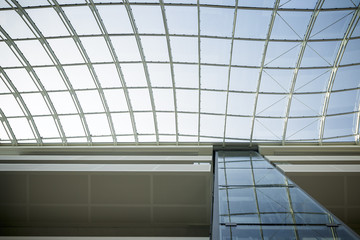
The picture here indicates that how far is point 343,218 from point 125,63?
21182 millimetres

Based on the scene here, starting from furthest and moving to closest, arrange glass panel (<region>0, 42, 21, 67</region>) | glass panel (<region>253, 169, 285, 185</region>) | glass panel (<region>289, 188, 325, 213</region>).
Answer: glass panel (<region>0, 42, 21, 67</region>) < glass panel (<region>253, 169, 285, 185</region>) < glass panel (<region>289, 188, 325, 213</region>)

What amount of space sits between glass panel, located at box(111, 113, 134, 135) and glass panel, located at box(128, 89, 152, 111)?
61.7 inches

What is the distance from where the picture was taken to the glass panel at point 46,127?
32.1 metres

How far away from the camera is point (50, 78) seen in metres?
29.2

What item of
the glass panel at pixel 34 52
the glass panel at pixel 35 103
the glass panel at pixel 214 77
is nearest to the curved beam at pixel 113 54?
the glass panel at pixel 34 52

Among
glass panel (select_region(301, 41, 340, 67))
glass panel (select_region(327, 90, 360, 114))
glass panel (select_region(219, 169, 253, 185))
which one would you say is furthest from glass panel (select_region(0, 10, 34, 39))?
glass panel (select_region(327, 90, 360, 114))

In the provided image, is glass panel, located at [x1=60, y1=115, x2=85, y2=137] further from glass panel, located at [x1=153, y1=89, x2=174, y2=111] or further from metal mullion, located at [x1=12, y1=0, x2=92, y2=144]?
glass panel, located at [x1=153, y1=89, x2=174, y2=111]

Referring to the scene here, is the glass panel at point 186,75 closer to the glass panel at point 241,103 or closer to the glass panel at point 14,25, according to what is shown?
the glass panel at point 241,103

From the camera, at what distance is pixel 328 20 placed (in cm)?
2473

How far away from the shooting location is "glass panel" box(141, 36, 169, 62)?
26.1 metres

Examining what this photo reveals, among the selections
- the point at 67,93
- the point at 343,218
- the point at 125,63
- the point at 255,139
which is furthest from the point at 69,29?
the point at 343,218

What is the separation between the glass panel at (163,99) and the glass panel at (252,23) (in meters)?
9.07

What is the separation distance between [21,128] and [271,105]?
88.6 ft

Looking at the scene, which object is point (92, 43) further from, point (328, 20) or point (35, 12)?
point (328, 20)
